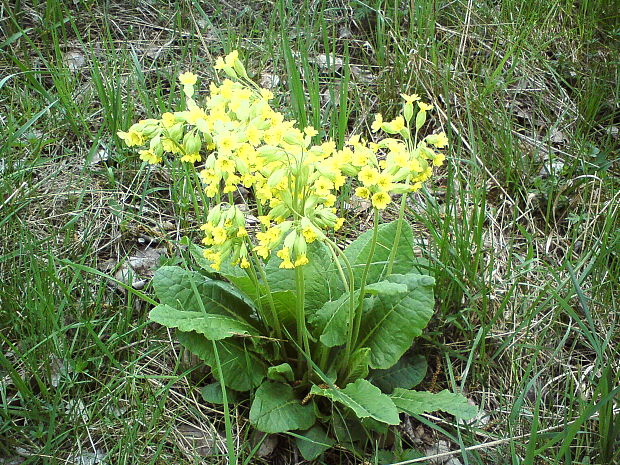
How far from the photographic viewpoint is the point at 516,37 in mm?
3598

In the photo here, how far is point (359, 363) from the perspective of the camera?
214cm

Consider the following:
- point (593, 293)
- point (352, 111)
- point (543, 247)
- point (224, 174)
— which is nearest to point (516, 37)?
point (352, 111)

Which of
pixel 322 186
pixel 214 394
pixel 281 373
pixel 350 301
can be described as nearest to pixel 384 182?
pixel 322 186

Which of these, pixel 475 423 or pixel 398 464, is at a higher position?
pixel 398 464

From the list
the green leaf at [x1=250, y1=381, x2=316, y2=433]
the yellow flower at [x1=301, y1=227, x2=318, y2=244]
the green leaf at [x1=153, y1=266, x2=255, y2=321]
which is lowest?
the green leaf at [x1=250, y1=381, x2=316, y2=433]

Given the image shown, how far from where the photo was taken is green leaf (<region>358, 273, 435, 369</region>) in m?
2.20

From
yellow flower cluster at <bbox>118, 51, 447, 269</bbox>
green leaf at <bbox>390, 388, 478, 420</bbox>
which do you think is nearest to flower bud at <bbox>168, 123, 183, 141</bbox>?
yellow flower cluster at <bbox>118, 51, 447, 269</bbox>

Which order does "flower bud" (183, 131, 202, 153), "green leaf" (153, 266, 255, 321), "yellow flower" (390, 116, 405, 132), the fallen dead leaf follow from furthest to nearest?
1. "green leaf" (153, 266, 255, 321)
2. the fallen dead leaf
3. "yellow flower" (390, 116, 405, 132)
4. "flower bud" (183, 131, 202, 153)

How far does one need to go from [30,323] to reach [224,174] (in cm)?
95

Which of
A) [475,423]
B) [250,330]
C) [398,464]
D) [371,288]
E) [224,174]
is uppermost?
[224,174]

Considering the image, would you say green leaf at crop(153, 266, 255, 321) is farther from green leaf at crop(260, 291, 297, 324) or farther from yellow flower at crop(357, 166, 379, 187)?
yellow flower at crop(357, 166, 379, 187)

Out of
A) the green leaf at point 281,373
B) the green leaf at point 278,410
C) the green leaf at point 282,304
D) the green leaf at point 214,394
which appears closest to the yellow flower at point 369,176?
the green leaf at point 282,304

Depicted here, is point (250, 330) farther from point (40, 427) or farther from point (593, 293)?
point (593, 293)

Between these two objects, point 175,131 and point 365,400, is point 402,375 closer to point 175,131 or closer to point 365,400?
point 365,400
